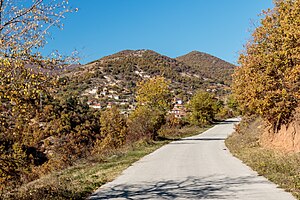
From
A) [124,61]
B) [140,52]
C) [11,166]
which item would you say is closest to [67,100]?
[11,166]

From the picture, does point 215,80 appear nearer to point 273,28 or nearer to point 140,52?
point 140,52

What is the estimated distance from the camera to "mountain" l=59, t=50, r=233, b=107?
76.9 m

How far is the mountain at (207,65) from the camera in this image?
135 m

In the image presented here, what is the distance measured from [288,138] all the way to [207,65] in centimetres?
13977

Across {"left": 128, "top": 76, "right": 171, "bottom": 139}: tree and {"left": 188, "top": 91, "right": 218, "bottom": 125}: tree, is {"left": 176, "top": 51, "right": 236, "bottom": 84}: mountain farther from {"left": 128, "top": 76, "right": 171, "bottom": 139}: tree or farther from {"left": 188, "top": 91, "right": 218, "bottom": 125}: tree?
{"left": 128, "top": 76, "right": 171, "bottom": 139}: tree

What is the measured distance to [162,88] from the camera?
1394 inches

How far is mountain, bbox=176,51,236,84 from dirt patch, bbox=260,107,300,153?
111519 millimetres

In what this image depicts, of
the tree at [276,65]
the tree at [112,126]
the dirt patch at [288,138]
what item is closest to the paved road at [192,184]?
the dirt patch at [288,138]

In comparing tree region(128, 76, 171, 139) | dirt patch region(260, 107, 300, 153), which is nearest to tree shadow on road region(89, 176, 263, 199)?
dirt patch region(260, 107, 300, 153)

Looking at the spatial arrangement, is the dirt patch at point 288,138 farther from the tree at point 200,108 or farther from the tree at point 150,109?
the tree at point 200,108

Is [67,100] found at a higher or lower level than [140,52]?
lower

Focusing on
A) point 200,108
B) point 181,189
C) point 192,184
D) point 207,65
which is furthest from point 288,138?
point 207,65

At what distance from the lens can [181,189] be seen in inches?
378

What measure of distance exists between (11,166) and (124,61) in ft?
323
